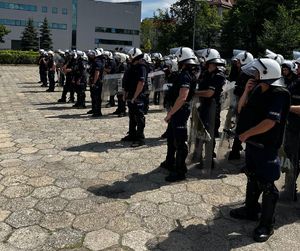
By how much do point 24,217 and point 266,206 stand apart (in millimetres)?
2678

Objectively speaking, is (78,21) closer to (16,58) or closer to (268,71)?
(16,58)

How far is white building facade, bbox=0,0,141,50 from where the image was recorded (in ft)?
233

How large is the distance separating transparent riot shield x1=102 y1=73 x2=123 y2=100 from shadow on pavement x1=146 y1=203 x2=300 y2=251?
7192mm

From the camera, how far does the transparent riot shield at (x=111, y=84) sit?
440 inches

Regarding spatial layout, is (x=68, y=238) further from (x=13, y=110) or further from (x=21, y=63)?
(x=21, y=63)

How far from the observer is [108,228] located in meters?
4.11

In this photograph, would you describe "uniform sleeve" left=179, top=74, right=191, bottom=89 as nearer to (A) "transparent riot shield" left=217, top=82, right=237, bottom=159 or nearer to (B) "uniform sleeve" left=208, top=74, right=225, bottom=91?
(B) "uniform sleeve" left=208, top=74, right=225, bottom=91

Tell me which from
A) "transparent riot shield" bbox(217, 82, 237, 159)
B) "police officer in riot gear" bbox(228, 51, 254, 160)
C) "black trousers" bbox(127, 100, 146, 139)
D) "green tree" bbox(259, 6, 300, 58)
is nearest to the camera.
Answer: "transparent riot shield" bbox(217, 82, 237, 159)

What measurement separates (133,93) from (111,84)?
407cm

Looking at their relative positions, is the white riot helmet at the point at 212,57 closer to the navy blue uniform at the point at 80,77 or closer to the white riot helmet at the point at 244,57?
the white riot helmet at the point at 244,57

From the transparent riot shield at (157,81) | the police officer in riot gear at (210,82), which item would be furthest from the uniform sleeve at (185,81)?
the transparent riot shield at (157,81)

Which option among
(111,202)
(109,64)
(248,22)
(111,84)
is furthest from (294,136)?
(248,22)

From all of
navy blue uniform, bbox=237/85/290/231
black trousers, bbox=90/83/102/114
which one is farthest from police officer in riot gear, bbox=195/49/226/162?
black trousers, bbox=90/83/102/114

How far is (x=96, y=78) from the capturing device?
10062 millimetres
